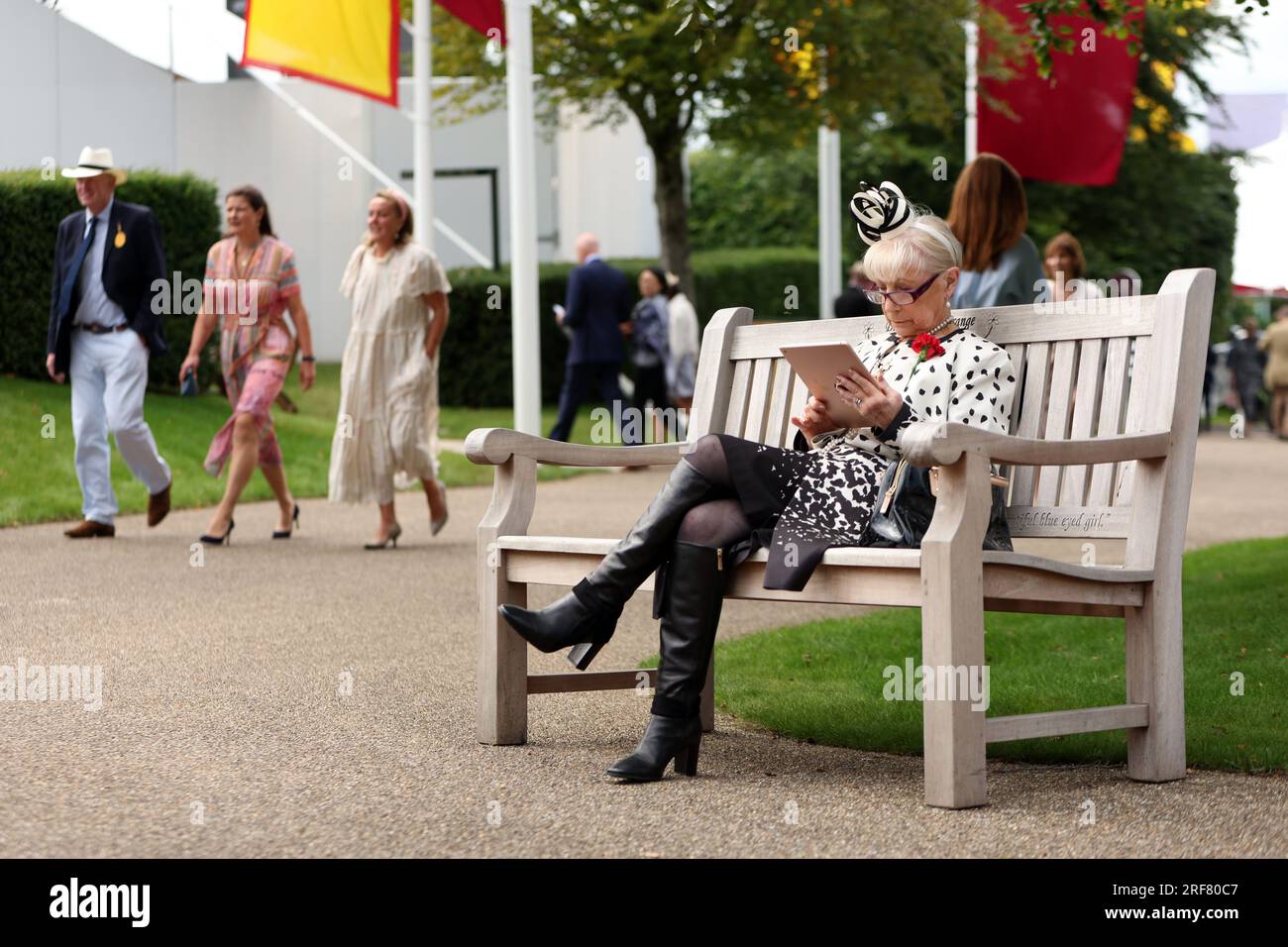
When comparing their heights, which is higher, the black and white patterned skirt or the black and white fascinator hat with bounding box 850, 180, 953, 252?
the black and white fascinator hat with bounding box 850, 180, 953, 252

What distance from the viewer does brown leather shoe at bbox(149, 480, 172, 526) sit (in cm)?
1167

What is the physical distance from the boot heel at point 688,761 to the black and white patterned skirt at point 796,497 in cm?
49

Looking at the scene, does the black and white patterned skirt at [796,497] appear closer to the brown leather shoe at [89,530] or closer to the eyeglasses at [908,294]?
the eyeglasses at [908,294]

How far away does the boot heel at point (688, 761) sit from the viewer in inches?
186

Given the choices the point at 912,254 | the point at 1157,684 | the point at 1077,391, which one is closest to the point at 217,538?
the point at 912,254

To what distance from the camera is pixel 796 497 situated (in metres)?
4.77

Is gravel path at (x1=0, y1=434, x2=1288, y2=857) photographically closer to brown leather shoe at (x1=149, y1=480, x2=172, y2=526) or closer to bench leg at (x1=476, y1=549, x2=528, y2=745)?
bench leg at (x1=476, y1=549, x2=528, y2=745)

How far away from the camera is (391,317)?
11008 millimetres

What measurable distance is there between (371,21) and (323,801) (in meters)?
13.5

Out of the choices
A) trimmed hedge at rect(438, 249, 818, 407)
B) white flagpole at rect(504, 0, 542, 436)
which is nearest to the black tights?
white flagpole at rect(504, 0, 542, 436)
